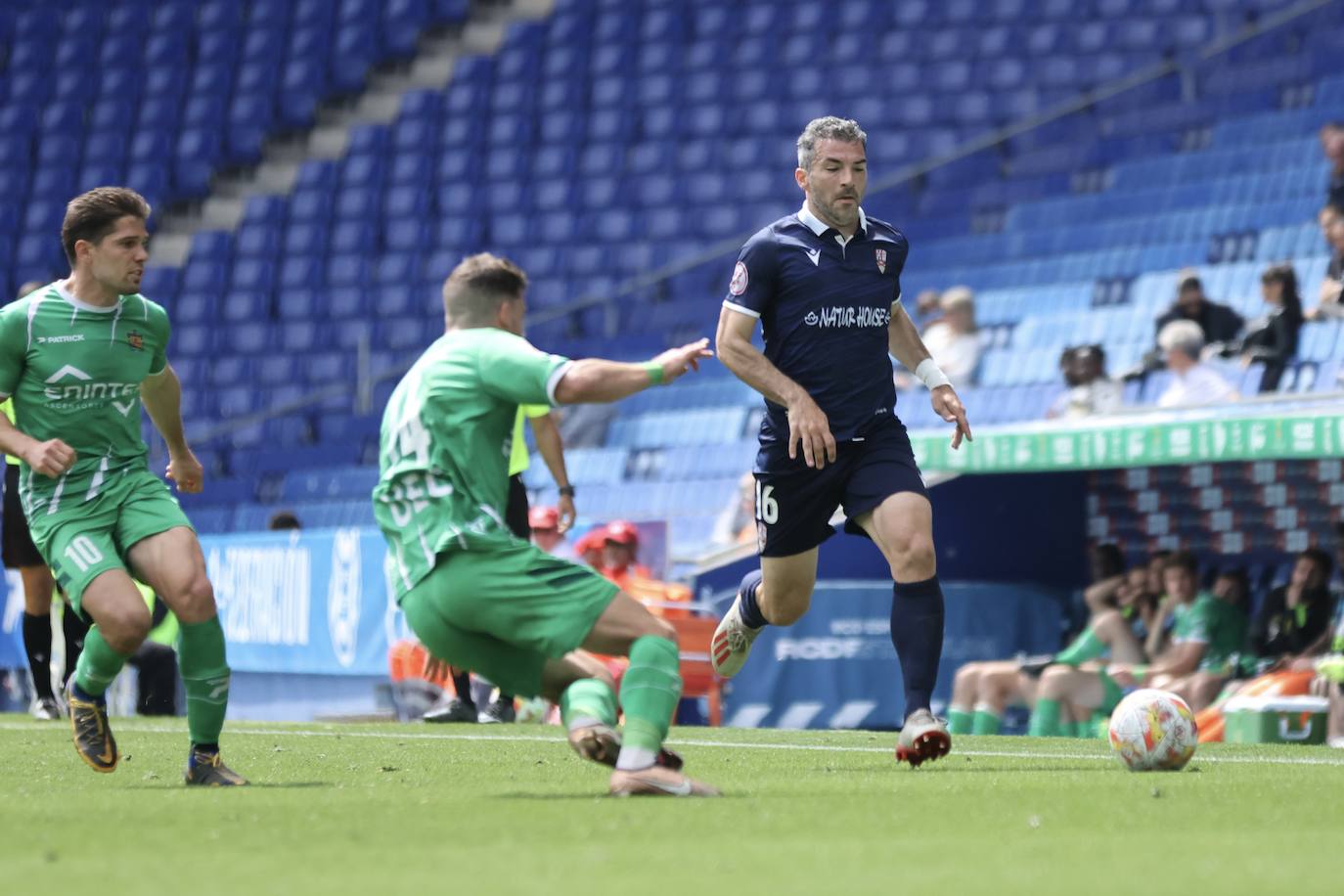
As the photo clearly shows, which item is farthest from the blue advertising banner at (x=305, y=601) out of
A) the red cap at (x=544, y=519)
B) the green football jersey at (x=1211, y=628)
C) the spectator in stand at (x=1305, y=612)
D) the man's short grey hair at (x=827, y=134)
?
the man's short grey hair at (x=827, y=134)

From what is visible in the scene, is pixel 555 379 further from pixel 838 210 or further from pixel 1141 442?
pixel 1141 442

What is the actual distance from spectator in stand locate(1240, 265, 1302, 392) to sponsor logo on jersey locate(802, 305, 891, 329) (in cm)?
642

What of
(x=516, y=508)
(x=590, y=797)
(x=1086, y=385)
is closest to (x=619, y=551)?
(x=516, y=508)

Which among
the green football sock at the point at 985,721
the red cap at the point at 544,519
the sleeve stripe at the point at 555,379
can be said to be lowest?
the green football sock at the point at 985,721

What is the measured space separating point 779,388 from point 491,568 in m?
1.65

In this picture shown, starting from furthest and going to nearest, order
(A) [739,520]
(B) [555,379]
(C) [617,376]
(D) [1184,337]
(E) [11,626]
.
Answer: (E) [11,626] < (A) [739,520] < (D) [1184,337] < (B) [555,379] < (C) [617,376]

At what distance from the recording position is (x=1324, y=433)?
36.7ft

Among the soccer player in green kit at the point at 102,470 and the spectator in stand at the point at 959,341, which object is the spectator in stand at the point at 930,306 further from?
the soccer player in green kit at the point at 102,470

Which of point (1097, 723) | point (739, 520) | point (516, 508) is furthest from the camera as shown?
point (739, 520)

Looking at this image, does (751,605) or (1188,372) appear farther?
(1188,372)

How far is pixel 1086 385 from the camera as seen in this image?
1430 cm

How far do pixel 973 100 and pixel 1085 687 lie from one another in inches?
406

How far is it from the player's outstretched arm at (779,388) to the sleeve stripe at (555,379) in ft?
4.69

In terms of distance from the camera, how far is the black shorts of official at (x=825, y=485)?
24.9 ft
